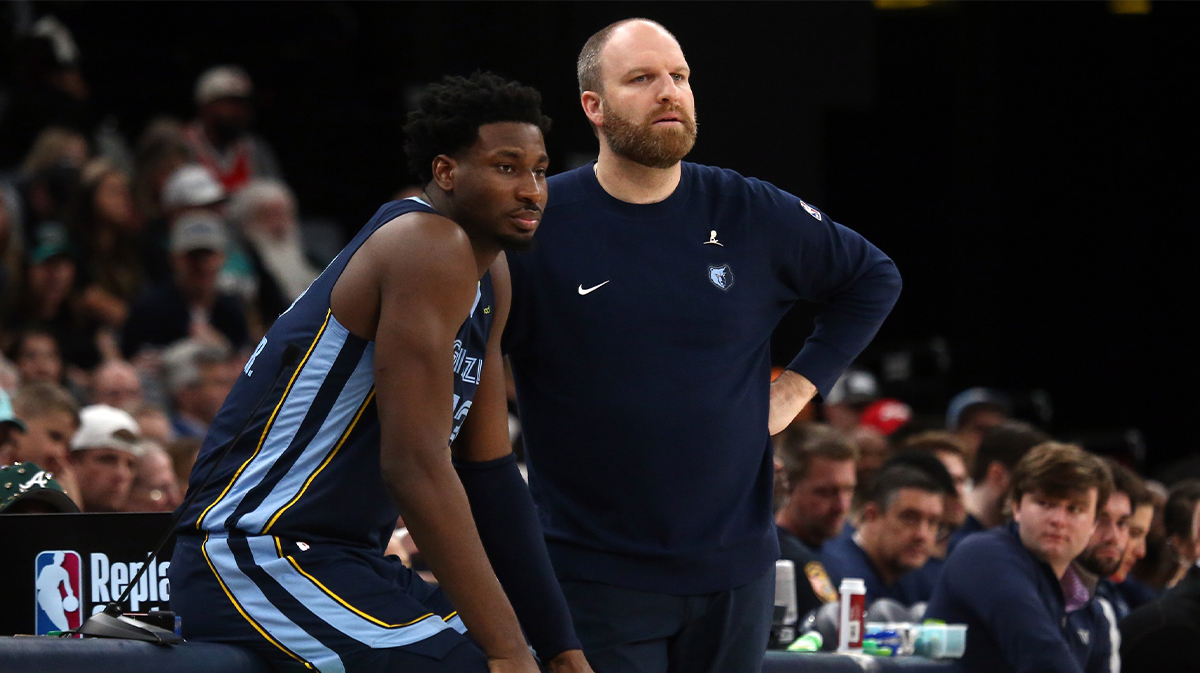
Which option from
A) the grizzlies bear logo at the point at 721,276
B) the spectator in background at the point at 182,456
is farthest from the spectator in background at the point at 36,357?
the grizzlies bear logo at the point at 721,276

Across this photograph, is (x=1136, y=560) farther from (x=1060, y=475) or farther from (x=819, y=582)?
(x=1060, y=475)

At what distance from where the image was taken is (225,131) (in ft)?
32.1

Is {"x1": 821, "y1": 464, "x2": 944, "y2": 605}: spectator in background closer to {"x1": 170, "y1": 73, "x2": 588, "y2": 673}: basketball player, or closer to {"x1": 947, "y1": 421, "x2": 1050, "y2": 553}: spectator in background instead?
{"x1": 947, "y1": 421, "x2": 1050, "y2": 553}: spectator in background

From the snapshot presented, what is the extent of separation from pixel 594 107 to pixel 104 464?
292cm

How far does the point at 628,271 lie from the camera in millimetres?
3447

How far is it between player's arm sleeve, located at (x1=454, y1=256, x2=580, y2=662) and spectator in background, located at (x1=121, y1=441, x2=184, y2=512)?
2.94 m

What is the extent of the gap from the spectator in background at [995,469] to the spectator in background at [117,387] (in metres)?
3.88

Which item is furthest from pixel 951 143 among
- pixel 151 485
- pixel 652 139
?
pixel 652 139

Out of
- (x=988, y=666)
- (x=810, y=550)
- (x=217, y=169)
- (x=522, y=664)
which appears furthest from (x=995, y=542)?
(x=217, y=169)

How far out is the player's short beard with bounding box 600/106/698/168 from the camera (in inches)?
136

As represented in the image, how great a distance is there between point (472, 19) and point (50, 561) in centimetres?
714

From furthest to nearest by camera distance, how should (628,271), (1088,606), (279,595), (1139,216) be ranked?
(1139,216)
(1088,606)
(628,271)
(279,595)

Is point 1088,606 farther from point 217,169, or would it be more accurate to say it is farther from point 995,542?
point 217,169

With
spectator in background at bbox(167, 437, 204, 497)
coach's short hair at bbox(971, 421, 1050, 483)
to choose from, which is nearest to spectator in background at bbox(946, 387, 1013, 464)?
coach's short hair at bbox(971, 421, 1050, 483)
